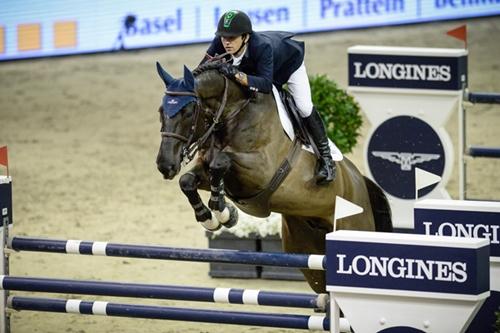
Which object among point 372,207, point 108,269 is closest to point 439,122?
point 372,207

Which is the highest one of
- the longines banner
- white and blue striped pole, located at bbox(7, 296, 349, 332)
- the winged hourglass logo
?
the longines banner

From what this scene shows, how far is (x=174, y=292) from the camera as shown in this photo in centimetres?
647

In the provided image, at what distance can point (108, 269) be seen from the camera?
9930 mm

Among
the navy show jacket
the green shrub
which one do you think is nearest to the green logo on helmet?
the navy show jacket

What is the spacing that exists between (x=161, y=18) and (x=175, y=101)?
10520mm

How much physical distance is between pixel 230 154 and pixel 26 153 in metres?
6.87

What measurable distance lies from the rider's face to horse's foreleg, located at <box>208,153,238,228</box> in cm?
60

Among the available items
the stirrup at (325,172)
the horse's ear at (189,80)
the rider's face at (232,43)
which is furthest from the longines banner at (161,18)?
the horse's ear at (189,80)

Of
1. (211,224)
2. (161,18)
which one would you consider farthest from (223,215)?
(161,18)

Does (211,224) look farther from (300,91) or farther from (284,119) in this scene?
(300,91)

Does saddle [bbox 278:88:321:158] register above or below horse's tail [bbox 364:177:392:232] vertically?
above

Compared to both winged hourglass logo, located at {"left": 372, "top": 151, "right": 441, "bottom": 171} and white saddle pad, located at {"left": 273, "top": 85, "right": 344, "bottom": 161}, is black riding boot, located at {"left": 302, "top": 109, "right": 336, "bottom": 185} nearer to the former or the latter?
white saddle pad, located at {"left": 273, "top": 85, "right": 344, "bottom": 161}

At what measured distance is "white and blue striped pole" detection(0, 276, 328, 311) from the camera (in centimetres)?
623

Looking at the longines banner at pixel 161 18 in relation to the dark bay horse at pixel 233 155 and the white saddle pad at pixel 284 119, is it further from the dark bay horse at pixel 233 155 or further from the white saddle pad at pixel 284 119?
the dark bay horse at pixel 233 155
